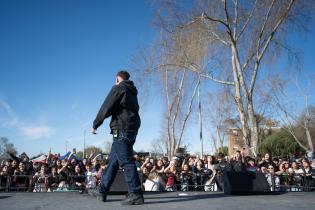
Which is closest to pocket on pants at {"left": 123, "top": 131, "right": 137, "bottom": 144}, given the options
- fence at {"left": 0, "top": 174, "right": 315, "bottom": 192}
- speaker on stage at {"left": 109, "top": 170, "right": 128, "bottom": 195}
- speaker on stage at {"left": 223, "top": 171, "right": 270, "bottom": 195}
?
speaker on stage at {"left": 109, "top": 170, "right": 128, "bottom": 195}

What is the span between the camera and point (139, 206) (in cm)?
431

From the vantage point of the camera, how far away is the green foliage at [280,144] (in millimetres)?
54531

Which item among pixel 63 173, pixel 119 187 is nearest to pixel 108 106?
pixel 119 187

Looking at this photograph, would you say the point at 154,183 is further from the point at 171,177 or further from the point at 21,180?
the point at 21,180

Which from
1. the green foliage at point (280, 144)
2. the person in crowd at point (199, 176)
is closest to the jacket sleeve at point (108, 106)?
the person in crowd at point (199, 176)

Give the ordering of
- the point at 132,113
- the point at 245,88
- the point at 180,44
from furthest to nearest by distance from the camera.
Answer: the point at 180,44 < the point at 245,88 < the point at 132,113

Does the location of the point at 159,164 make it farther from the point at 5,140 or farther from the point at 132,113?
the point at 5,140

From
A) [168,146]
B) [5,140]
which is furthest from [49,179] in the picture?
[5,140]

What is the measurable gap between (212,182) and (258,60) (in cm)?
627

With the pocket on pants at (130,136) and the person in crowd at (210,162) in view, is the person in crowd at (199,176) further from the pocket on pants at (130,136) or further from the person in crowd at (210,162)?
the pocket on pants at (130,136)

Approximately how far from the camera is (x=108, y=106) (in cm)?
462

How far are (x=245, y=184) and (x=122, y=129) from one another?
8.59 feet

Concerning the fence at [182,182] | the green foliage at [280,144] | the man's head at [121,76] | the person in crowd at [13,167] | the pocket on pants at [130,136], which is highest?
the green foliage at [280,144]

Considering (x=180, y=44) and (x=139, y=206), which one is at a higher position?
(x=180, y=44)
